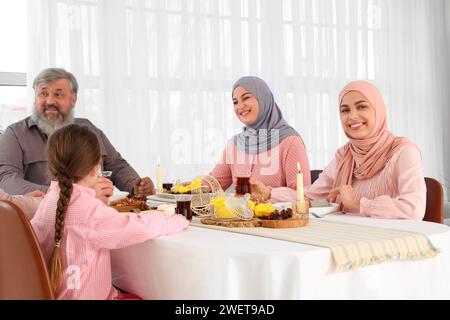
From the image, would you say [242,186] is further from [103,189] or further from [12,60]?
[12,60]

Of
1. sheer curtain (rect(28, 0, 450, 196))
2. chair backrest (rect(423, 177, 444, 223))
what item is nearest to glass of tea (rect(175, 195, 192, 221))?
chair backrest (rect(423, 177, 444, 223))

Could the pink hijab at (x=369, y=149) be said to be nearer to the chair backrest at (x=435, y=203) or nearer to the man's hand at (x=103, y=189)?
the chair backrest at (x=435, y=203)

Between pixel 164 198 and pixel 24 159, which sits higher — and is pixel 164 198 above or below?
below

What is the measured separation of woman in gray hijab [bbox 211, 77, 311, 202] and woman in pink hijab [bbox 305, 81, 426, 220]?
0.61 m

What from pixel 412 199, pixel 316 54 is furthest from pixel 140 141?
pixel 412 199

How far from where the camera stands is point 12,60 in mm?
4797

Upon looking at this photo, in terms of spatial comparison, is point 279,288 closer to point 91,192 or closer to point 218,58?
point 91,192

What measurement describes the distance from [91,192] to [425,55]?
533 cm

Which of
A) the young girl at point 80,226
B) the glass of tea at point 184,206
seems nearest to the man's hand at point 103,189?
the glass of tea at point 184,206

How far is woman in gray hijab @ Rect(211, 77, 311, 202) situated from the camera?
12.5ft

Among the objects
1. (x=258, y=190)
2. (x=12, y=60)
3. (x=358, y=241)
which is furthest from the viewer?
(x=12, y=60)

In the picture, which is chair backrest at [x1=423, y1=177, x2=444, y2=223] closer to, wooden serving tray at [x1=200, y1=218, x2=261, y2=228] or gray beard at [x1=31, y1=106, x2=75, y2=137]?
wooden serving tray at [x1=200, y1=218, x2=261, y2=228]

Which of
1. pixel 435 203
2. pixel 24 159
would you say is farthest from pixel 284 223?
pixel 24 159

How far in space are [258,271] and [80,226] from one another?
0.62m
